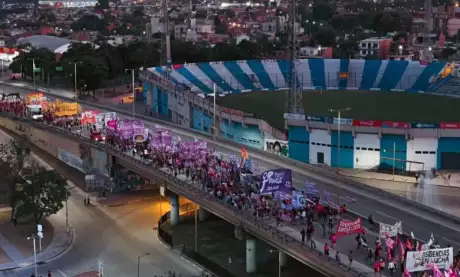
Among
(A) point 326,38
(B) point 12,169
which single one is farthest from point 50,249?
(A) point 326,38

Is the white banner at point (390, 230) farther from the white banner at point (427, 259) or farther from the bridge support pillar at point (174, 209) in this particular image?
the bridge support pillar at point (174, 209)

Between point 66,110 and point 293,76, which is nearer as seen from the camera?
point 293,76

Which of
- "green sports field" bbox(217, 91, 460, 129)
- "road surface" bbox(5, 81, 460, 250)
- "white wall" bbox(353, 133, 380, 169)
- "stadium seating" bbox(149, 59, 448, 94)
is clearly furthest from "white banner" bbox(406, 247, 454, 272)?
"stadium seating" bbox(149, 59, 448, 94)

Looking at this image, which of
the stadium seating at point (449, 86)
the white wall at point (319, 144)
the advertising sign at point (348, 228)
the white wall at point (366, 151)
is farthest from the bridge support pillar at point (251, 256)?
the stadium seating at point (449, 86)

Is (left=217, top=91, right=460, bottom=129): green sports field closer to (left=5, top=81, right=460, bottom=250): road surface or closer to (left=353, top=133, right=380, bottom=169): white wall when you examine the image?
(left=353, top=133, right=380, bottom=169): white wall

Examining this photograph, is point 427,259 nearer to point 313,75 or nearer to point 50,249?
point 50,249

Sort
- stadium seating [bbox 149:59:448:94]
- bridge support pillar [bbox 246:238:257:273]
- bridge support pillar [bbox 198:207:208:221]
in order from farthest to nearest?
stadium seating [bbox 149:59:448:94] < bridge support pillar [bbox 198:207:208:221] < bridge support pillar [bbox 246:238:257:273]
